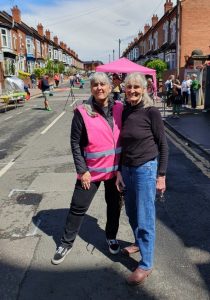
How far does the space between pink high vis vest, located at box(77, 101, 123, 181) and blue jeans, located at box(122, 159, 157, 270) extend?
173 mm

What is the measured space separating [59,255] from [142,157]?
1404mm

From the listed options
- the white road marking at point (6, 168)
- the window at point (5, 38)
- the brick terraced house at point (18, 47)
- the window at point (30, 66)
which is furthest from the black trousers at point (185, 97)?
the window at point (30, 66)

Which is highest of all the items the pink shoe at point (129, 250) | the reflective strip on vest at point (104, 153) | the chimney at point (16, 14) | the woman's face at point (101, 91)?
the chimney at point (16, 14)

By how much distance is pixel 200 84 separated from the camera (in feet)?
59.5

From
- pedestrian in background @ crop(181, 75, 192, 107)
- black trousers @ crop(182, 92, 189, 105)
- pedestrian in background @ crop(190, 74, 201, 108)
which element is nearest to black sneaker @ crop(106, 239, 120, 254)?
pedestrian in background @ crop(190, 74, 201, 108)

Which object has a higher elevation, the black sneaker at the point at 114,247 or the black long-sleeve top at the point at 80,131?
the black long-sleeve top at the point at 80,131

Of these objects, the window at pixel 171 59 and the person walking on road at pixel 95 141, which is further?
the window at pixel 171 59

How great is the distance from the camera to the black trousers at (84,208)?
338 centimetres

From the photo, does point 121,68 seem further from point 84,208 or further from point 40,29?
point 40,29

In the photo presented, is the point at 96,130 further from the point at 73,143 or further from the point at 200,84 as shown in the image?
the point at 200,84

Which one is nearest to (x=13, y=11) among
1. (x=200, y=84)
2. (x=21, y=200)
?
(x=200, y=84)

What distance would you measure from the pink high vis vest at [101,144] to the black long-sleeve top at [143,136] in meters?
0.13

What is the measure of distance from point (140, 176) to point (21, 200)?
2939 millimetres

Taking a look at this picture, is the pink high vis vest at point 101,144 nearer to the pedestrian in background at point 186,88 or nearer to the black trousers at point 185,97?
the pedestrian in background at point 186,88
